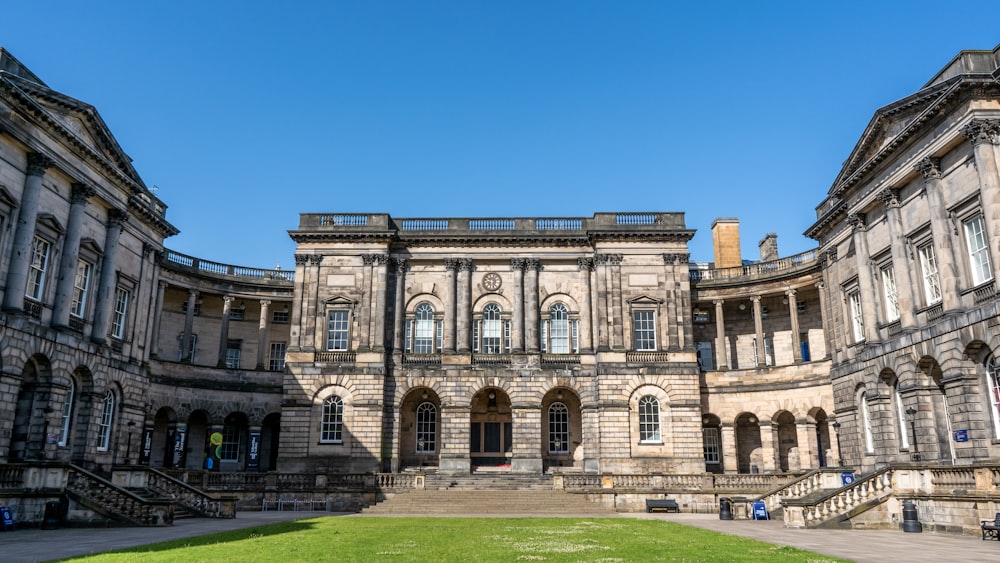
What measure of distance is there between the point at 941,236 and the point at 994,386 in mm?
4739

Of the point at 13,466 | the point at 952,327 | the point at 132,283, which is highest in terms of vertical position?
the point at 132,283

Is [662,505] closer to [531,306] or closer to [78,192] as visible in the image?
[531,306]

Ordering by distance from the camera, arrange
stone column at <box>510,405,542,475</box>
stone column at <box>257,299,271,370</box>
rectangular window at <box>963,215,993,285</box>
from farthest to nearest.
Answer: stone column at <box>257,299,271,370</box>, stone column at <box>510,405,542,475</box>, rectangular window at <box>963,215,993,285</box>

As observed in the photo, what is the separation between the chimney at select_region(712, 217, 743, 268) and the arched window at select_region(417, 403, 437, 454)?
785 inches

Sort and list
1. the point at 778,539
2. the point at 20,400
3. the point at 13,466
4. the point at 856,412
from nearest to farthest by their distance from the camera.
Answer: the point at 778,539
the point at 13,466
the point at 20,400
the point at 856,412

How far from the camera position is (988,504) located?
18.5 m

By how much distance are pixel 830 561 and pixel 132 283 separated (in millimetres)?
28072

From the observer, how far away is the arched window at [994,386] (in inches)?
789

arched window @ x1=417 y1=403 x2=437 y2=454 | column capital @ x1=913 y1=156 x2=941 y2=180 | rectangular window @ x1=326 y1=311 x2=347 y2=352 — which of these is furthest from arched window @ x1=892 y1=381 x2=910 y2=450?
rectangular window @ x1=326 y1=311 x2=347 y2=352

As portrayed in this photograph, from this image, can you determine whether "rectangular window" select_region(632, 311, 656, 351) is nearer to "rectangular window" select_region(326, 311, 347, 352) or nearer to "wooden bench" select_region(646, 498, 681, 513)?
"wooden bench" select_region(646, 498, 681, 513)

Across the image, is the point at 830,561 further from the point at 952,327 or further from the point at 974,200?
the point at 974,200

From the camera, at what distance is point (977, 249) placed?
21062 mm

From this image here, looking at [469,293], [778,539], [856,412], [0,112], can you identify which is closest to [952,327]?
[856,412]

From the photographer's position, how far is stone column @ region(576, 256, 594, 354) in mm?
37562
